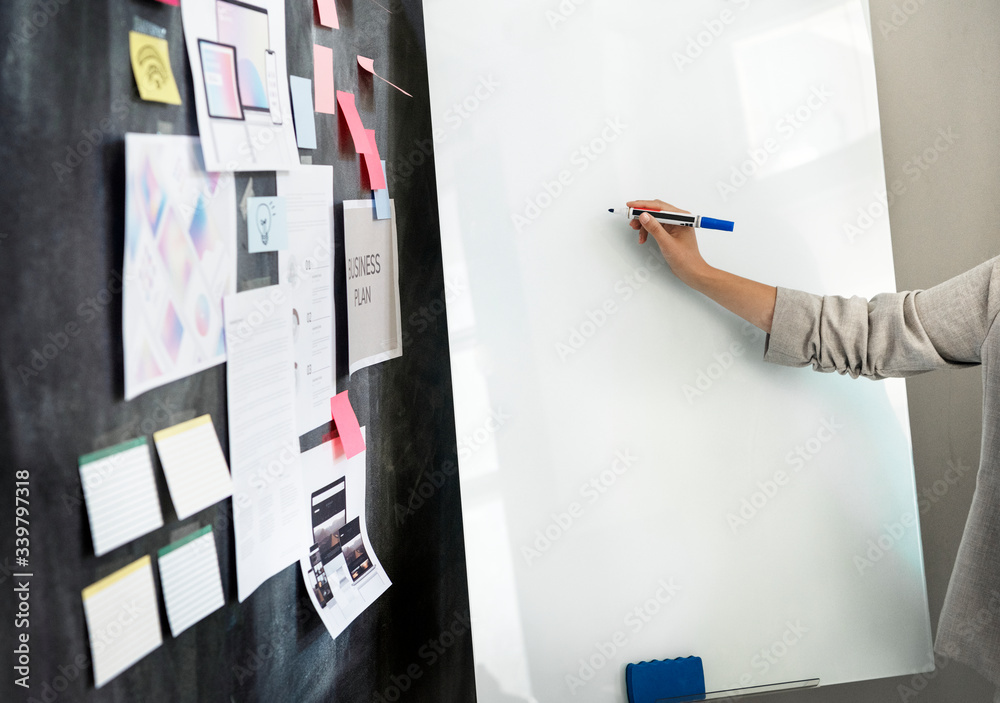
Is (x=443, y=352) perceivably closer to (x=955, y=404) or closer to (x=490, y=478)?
(x=490, y=478)

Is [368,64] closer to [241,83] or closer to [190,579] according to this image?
[241,83]

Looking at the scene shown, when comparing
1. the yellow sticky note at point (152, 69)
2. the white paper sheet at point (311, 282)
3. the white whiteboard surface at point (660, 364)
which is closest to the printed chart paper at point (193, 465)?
the white paper sheet at point (311, 282)

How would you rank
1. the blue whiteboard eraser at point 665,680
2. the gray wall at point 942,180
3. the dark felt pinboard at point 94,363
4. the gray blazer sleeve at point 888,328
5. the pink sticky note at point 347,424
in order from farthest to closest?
the gray wall at point 942,180
the blue whiteboard eraser at point 665,680
the gray blazer sleeve at point 888,328
the pink sticky note at point 347,424
the dark felt pinboard at point 94,363

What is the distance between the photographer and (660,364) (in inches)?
45.8

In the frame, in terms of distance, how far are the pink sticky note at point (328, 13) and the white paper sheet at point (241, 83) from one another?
0.09m

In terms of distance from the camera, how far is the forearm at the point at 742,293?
1103 millimetres

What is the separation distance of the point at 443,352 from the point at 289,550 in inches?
17.3

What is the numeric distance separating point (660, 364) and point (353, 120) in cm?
66

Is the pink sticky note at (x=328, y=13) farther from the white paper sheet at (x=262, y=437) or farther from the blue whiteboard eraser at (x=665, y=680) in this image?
the blue whiteboard eraser at (x=665, y=680)

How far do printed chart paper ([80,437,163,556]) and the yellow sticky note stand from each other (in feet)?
0.94

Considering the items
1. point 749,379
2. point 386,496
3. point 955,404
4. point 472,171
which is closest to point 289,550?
point 386,496

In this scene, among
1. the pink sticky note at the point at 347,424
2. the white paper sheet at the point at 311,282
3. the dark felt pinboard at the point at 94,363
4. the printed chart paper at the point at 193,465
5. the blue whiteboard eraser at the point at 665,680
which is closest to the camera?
the dark felt pinboard at the point at 94,363

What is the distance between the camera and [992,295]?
99cm

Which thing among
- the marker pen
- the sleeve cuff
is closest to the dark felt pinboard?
the marker pen
